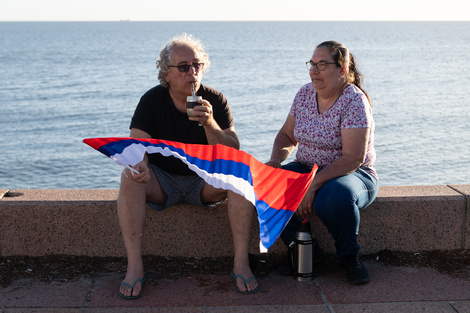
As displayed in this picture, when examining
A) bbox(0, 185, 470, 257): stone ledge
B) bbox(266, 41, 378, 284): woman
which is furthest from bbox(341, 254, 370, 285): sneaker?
bbox(0, 185, 470, 257): stone ledge

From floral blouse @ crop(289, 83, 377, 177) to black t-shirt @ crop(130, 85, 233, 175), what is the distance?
549 millimetres

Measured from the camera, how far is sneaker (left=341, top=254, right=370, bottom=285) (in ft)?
12.6

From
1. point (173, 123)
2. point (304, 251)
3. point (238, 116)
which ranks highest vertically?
point (173, 123)

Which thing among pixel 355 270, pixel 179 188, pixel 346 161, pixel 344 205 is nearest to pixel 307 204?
pixel 344 205

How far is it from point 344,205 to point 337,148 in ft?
1.51

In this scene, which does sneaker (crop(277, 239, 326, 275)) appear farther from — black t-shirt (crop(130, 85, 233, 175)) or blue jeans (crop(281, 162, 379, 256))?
black t-shirt (crop(130, 85, 233, 175))

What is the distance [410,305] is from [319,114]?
1.35 m

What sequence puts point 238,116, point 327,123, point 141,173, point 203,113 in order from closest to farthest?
point 141,173, point 203,113, point 327,123, point 238,116

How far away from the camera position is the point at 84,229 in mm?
4219

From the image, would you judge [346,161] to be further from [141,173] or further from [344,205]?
[141,173]

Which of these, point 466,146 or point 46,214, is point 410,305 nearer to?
point 46,214

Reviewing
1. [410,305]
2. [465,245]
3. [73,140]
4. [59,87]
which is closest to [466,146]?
[73,140]

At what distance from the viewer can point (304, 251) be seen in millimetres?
3871

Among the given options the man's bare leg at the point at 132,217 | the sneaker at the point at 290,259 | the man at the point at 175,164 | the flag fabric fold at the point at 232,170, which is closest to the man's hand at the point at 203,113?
the man at the point at 175,164
